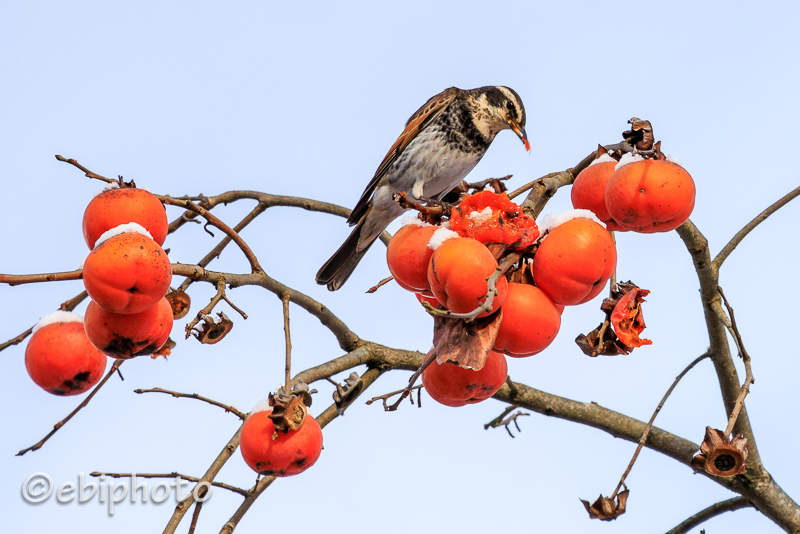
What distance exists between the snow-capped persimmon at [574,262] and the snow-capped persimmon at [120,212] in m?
1.31

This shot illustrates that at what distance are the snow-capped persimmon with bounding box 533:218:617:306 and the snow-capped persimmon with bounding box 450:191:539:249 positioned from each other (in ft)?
0.21

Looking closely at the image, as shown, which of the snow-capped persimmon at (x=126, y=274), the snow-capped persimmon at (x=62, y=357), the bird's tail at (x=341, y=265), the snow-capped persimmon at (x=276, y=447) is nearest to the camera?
the snow-capped persimmon at (x=126, y=274)

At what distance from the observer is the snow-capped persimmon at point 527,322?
1816 millimetres

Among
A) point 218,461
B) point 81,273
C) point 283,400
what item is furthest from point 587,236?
point 218,461

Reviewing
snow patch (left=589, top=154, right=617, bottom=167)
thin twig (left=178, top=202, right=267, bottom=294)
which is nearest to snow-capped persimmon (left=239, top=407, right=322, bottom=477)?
thin twig (left=178, top=202, right=267, bottom=294)

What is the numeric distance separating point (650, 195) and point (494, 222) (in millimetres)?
526

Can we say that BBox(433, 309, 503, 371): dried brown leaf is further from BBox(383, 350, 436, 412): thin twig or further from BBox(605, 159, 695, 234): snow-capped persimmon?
BBox(605, 159, 695, 234): snow-capped persimmon

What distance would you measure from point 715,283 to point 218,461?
2.15 meters

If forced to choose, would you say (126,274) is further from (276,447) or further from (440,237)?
(440,237)

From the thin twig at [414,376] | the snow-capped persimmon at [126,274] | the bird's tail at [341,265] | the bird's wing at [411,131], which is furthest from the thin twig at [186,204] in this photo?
the bird's wing at [411,131]

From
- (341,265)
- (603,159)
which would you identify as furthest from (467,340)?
(341,265)

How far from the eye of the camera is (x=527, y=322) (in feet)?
5.96

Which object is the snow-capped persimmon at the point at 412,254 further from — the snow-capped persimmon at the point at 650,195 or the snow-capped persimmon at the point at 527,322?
the snow-capped persimmon at the point at 650,195

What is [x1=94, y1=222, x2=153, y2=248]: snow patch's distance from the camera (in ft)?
7.72
